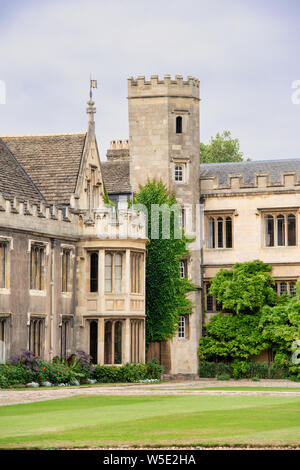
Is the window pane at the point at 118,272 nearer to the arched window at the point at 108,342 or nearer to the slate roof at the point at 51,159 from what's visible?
the arched window at the point at 108,342

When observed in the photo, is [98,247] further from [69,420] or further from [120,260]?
[69,420]

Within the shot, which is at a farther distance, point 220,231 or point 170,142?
point 220,231

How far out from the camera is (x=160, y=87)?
166 feet

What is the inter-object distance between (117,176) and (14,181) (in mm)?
11703

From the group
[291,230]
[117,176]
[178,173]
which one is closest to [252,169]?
[291,230]

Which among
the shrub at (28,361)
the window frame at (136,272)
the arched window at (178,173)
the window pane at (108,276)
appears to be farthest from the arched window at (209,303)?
the shrub at (28,361)

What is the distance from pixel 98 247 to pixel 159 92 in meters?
11.8

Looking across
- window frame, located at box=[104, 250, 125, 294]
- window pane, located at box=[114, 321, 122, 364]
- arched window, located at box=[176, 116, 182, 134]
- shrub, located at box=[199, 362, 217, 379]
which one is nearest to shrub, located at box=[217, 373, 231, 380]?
shrub, located at box=[199, 362, 217, 379]

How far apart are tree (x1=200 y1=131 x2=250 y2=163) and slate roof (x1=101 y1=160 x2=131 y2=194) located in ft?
95.9

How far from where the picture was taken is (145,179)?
50.1 m

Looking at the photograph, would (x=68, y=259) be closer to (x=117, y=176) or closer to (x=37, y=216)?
(x=37, y=216)

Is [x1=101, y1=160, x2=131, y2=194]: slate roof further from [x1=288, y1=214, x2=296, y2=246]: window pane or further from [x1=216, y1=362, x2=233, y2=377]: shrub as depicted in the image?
[x1=216, y1=362, x2=233, y2=377]: shrub

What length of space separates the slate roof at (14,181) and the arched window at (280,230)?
14.0 meters

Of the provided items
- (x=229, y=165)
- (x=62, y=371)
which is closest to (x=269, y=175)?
(x=229, y=165)
